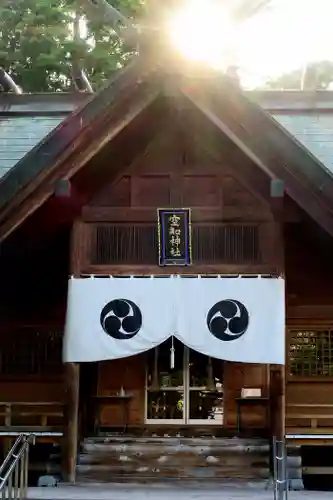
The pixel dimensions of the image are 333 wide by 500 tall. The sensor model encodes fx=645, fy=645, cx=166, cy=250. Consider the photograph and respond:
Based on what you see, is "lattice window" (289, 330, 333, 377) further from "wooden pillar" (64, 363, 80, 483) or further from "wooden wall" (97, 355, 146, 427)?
"wooden pillar" (64, 363, 80, 483)

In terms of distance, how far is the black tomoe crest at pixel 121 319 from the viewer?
1038 cm

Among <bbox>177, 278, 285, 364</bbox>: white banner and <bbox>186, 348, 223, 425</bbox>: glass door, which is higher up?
<bbox>177, 278, 285, 364</bbox>: white banner

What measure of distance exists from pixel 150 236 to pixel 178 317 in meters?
1.51

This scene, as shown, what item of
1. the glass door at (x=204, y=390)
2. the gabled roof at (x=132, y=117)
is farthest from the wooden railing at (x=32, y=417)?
the gabled roof at (x=132, y=117)

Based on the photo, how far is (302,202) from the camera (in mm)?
10031

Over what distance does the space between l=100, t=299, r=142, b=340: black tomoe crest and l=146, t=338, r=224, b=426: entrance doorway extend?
254 cm

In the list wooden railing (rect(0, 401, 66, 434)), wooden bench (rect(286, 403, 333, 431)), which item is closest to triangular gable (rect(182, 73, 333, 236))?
wooden bench (rect(286, 403, 333, 431))

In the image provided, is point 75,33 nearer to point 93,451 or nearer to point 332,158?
point 332,158

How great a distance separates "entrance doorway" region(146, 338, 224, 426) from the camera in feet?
41.7

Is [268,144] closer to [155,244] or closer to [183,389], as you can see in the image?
[155,244]

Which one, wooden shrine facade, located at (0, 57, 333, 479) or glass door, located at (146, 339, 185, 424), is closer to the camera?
wooden shrine facade, located at (0, 57, 333, 479)

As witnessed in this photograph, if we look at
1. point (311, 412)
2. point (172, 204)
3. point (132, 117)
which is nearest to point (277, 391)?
point (311, 412)

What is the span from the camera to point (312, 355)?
479 inches

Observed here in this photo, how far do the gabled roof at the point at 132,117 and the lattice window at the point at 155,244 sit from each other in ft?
3.89
